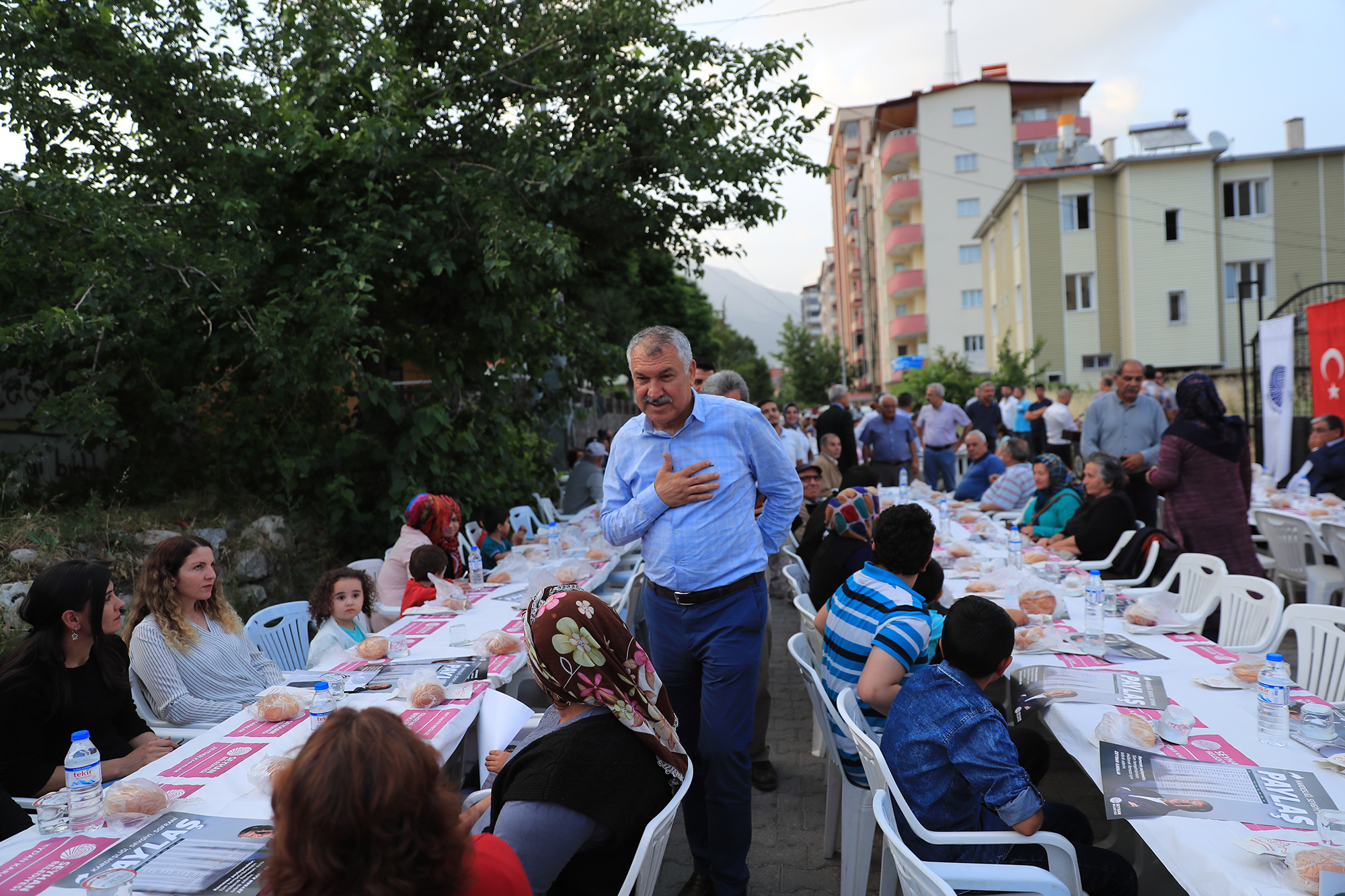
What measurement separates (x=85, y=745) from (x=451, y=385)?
6.54m

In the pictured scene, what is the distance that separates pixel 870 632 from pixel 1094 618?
1.24 m

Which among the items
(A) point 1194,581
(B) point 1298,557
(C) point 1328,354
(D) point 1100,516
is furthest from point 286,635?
(C) point 1328,354

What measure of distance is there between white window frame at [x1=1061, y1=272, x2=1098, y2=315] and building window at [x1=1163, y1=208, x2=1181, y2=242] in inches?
88.8

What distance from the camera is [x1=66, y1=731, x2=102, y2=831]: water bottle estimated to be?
87.2 inches

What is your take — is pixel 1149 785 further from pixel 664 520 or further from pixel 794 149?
pixel 794 149

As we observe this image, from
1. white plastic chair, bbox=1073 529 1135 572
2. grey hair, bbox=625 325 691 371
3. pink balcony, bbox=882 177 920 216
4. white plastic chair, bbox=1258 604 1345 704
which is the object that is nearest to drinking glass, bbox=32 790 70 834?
grey hair, bbox=625 325 691 371

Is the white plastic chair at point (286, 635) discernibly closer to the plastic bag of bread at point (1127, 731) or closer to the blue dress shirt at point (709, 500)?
the blue dress shirt at point (709, 500)

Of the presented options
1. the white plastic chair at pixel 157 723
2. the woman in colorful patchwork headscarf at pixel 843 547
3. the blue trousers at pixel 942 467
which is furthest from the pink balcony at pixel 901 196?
the white plastic chair at pixel 157 723

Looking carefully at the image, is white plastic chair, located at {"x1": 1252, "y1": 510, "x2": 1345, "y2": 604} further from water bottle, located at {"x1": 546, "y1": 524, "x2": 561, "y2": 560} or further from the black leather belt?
water bottle, located at {"x1": 546, "y1": 524, "x2": 561, "y2": 560}

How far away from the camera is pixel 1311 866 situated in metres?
1.75

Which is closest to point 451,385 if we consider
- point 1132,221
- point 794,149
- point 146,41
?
point 146,41

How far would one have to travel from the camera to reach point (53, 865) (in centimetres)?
202

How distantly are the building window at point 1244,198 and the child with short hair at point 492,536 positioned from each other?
90.3ft

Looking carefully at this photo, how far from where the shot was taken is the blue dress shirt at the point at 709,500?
3135 millimetres
